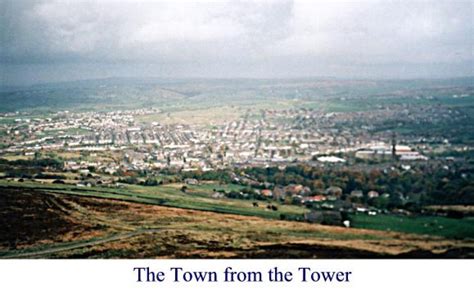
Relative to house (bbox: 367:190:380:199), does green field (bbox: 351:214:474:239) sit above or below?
below

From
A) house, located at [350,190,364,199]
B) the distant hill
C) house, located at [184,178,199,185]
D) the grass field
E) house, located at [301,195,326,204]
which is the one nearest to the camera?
the grass field

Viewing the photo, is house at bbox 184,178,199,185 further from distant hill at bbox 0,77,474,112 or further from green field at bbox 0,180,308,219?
distant hill at bbox 0,77,474,112

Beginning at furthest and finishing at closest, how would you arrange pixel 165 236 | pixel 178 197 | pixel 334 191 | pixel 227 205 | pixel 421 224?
pixel 178 197, pixel 227 205, pixel 334 191, pixel 165 236, pixel 421 224

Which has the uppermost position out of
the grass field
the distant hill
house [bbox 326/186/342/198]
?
the distant hill

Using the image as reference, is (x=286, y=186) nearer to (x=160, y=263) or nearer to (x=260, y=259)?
(x=260, y=259)

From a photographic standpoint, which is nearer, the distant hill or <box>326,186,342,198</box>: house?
<box>326,186,342,198</box>: house

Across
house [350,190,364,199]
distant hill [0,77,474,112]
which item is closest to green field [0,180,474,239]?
house [350,190,364,199]

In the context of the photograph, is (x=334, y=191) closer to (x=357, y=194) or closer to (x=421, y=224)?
(x=357, y=194)

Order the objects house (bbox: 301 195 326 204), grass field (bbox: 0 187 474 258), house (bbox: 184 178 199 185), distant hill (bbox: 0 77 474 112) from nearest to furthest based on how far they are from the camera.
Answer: grass field (bbox: 0 187 474 258)
house (bbox: 301 195 326 204)
house (bbox: 184 178 199 185)
distant hill (bbox: 0 77 474 112)

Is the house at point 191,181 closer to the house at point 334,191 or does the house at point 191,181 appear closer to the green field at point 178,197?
the green field at point 178,197

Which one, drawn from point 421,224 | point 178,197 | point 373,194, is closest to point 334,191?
point 373,194

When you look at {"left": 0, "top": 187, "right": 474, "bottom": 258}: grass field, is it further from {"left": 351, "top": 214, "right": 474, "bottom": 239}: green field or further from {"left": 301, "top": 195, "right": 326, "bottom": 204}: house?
{"left": 301, "top": 195, "right": 326, "bottom": 204}: house
